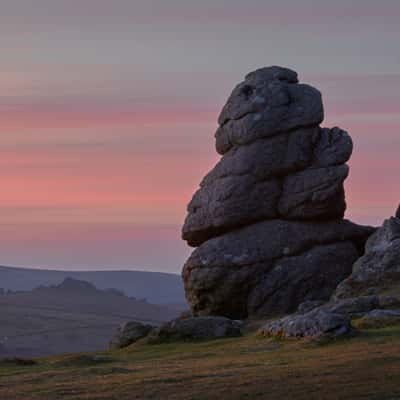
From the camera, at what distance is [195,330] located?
200 feet

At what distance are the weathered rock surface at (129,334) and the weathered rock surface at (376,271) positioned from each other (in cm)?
1071

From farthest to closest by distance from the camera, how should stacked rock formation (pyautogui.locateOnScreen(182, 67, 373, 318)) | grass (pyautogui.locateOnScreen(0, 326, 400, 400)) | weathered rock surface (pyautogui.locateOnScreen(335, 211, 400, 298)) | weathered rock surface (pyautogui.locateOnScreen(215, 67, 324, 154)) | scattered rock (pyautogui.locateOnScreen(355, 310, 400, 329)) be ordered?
1. weathered rock surface (pyautogui.locateOnScreen(215, 67, 324, 154))
2. stacked rock formation (pyautogui.locateOnScreen(182, 67, 373, 318))
3. weathered rock surface (pyautogui.locateOnScreen(335, 211, 400, 298))
4. scattered rock (pyautogui.locateOnScreen(355, 310, 400, 329))
5. grass (pyautogui.locateOnScreen(0, 326, 400, 400))

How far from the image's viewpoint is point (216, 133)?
82.2m

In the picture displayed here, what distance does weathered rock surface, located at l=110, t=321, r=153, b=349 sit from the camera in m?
67.7

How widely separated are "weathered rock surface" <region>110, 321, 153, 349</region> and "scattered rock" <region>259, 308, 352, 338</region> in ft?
50.0

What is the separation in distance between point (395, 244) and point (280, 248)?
313 inches

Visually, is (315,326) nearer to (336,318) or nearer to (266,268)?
(336,318)

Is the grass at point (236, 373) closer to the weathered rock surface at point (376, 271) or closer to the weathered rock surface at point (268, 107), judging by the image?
the weathered rock surface at point (376, 271)

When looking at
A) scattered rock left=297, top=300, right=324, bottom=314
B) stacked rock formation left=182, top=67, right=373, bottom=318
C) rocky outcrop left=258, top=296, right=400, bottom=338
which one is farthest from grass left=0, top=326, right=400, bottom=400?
stacked rock formation left=182, top=67, right=373, bottom=318

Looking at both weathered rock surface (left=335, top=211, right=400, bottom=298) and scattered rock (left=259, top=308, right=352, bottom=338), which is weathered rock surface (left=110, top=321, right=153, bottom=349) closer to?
weathered rock surface (left=335, top=211, right=400, bottom=298)

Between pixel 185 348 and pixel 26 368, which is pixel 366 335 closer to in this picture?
pixel 185 348

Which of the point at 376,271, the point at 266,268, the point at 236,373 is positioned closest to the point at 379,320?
the point at 236,373

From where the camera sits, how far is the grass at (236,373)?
1458 inches

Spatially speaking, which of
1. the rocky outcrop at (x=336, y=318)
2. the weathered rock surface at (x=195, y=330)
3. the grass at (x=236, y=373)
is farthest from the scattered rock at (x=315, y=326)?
the weathered rock surface at (x=195, y=330)
